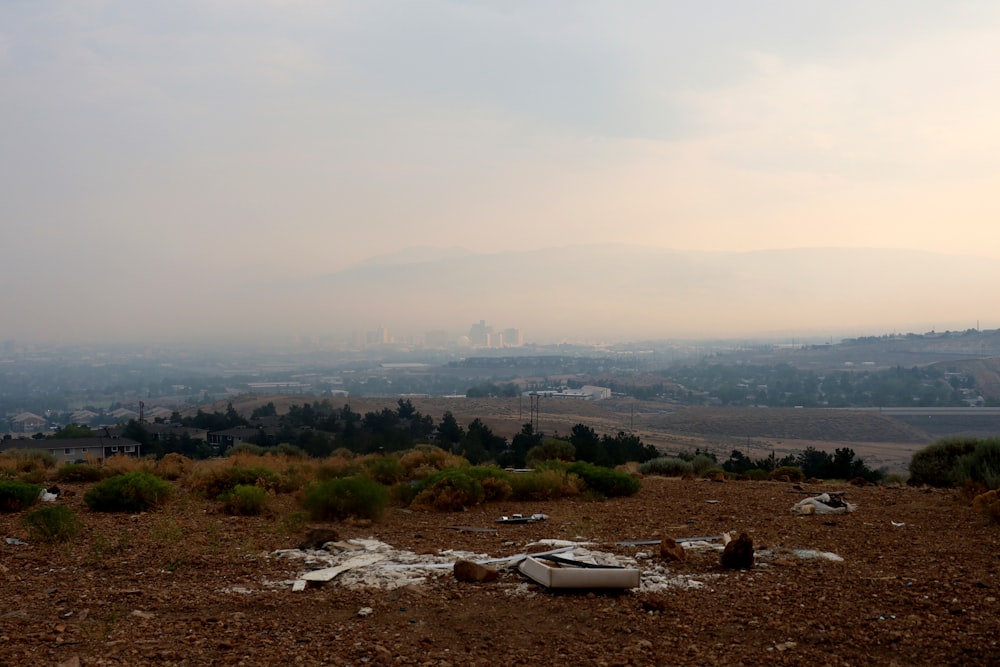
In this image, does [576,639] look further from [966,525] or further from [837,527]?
[966,525]

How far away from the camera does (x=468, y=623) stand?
20.2 ft

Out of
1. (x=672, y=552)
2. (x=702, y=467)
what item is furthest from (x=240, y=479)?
(x=702, y=467)

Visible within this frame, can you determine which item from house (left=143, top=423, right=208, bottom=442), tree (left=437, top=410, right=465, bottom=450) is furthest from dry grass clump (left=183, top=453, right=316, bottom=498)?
house (left=143, top=423, right=208, bottom=442)

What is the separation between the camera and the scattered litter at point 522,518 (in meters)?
11.1

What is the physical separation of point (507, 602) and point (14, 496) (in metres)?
9.61

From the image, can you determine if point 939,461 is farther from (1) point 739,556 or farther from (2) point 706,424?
(2) point 706,424

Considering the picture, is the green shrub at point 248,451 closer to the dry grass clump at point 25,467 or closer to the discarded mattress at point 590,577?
the dry grass clump at point 25,467

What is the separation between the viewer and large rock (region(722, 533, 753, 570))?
784cm

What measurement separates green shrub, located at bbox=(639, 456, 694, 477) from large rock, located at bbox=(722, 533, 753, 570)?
11464 mm

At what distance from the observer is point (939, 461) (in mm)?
15906

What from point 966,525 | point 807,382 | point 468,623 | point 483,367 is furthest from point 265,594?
point 483,367

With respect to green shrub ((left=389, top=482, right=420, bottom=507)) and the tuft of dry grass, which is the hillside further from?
green shrub ((left=389, top=482, right=420, bottom=507))

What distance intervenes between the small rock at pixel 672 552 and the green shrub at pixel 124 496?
8.61 meters

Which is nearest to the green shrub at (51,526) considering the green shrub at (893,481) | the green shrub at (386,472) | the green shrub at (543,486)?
the green shrub at (386,472)
